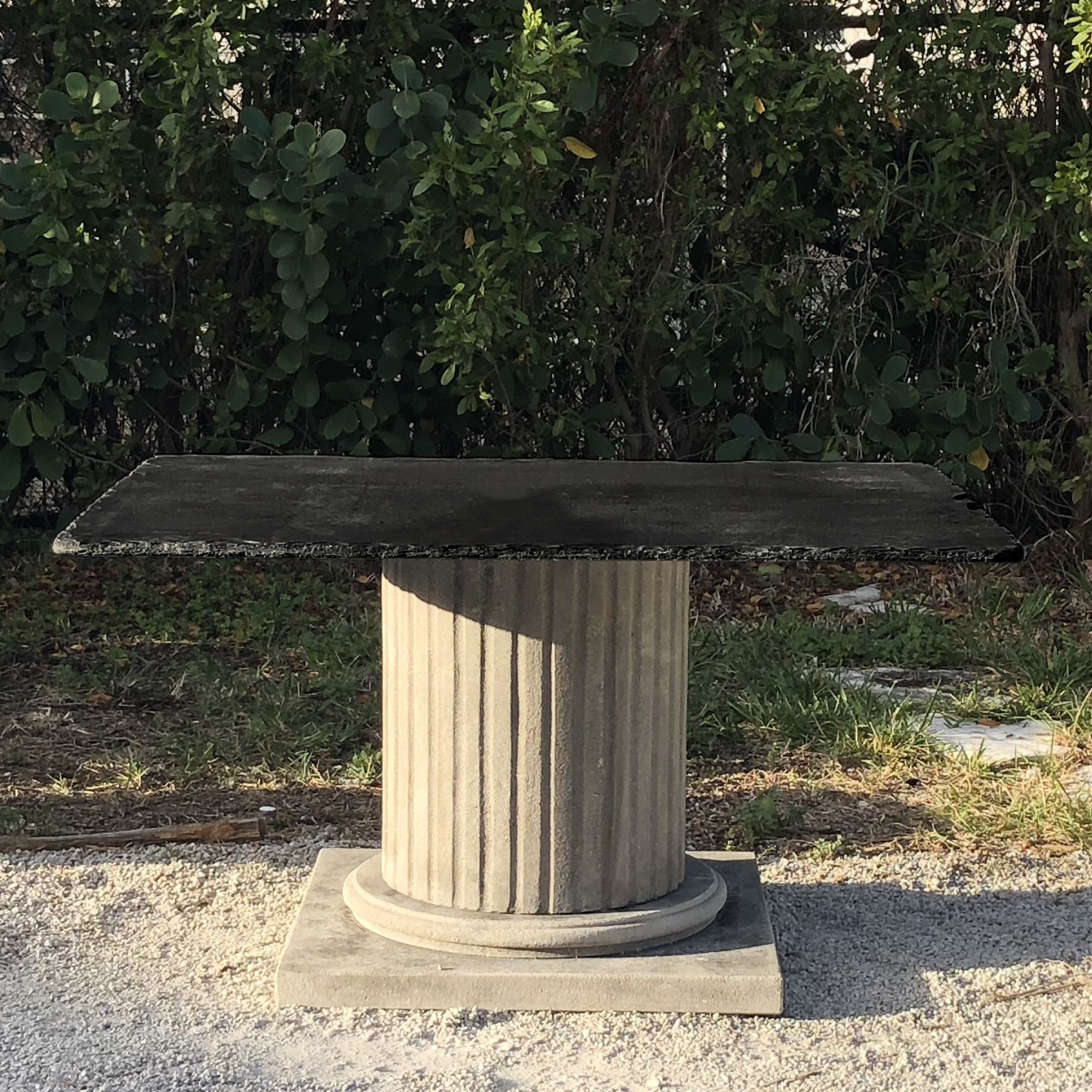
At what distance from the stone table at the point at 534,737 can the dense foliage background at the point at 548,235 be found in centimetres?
285

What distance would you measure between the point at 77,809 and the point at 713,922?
6.26ft

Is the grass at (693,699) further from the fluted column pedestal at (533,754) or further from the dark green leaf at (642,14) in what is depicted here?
the dark green leaf at (642,14)

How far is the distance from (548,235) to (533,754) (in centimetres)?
333

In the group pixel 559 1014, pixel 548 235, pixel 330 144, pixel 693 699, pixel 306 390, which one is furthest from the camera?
pixel 306 390

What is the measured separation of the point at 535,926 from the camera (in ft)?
10.6

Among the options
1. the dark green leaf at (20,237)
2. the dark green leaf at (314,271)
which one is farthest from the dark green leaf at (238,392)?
the dark green leaf at (20,237)

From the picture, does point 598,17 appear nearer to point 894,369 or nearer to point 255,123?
→ point 255,123

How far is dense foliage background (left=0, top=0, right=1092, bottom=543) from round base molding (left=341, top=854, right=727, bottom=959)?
3.09m

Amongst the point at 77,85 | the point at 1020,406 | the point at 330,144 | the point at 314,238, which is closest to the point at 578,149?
the point at 330,144

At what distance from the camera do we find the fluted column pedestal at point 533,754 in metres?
3.19

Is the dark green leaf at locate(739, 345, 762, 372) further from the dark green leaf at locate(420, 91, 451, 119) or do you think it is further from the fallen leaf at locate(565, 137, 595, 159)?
the dark green leaf at locate(420, 91, 451, 119)

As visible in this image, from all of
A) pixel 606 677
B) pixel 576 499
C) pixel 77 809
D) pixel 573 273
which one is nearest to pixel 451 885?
pixel 606 677

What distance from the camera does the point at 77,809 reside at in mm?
4449

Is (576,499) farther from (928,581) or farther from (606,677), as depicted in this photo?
(928,581)
